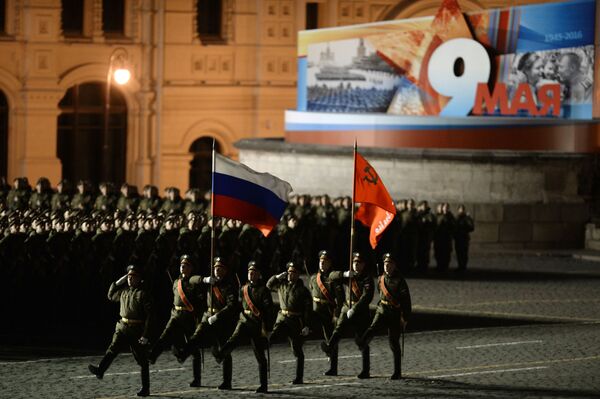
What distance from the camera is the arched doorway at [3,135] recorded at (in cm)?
4238

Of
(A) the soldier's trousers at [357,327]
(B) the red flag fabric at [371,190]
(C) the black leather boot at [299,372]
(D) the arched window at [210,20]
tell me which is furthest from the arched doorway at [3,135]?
(C) the black leather boot at [299,372]

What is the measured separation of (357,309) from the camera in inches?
825

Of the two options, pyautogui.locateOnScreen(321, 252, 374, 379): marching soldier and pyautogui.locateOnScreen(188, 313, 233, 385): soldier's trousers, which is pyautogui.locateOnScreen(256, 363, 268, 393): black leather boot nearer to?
pyautogui.locateOnScreen(188, 313, 233, 385): soldier's trousers

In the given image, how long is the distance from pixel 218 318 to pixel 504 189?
16361 millimetres

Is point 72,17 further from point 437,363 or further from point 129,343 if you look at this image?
point 129,343

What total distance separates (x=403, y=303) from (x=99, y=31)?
2390 cm

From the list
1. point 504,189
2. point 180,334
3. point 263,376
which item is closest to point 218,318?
point 180,334

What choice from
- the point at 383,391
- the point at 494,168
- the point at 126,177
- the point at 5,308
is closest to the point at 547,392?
the point at 383,391

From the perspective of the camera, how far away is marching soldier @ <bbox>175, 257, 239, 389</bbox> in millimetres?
19953

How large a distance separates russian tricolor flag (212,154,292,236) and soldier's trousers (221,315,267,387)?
1.55 m

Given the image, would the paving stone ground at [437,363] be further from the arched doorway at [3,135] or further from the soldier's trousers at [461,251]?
the arched doorway at [3,135]

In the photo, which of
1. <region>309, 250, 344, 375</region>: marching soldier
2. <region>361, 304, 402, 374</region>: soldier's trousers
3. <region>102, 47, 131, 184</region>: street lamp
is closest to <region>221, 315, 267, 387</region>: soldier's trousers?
<region>361, 304, 402, 374</region>: soldier's trousers

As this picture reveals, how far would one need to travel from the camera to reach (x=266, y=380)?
19.8 meters

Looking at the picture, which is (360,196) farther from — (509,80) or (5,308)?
(509,80)
